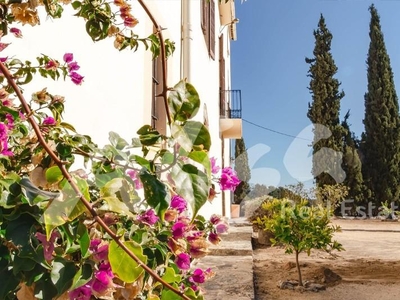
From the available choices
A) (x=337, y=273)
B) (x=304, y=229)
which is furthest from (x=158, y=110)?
(x=337, y=273)

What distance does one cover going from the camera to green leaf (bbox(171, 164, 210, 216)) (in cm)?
49

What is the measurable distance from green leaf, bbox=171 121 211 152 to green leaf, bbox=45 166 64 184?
17 cm

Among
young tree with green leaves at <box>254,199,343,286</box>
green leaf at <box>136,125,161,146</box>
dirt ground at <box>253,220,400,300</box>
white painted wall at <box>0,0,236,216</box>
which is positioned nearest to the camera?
green leaf at <box>136,125,161,146</box>

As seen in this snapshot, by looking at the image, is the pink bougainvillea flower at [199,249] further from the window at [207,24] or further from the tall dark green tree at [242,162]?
the tall dark green tree at [242,162]

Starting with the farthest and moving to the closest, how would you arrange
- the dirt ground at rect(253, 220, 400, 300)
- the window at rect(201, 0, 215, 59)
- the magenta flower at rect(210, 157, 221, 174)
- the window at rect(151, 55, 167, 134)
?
the window at rect(201, 0, 215, 59)
the dirt ground at rect(253, 220, 400, 300)
the window at rect(151, 55, 167, 134)
the magenta flower at rect(210, 157, 221, 174)

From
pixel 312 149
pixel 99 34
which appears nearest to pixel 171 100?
pixel 99 34

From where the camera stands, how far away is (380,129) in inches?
827

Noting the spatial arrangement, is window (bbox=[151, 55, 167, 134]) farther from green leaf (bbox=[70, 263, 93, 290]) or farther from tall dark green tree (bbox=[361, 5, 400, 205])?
tall dark green tree (bbox=[361, 5, 400, 205])

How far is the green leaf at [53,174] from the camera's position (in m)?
0.55

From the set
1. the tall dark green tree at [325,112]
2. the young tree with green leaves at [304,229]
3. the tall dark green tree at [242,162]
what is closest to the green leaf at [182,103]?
the young tree with green leaves at [304,229]

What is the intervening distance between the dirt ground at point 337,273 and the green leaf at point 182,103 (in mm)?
3532

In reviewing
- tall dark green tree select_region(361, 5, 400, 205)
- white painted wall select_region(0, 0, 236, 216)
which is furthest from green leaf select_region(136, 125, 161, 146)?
tall dark green tree select_region(361, 5, 400, 205)

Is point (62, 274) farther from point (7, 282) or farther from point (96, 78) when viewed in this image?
point (96, 78)

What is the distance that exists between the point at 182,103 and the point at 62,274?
0.38 metres
